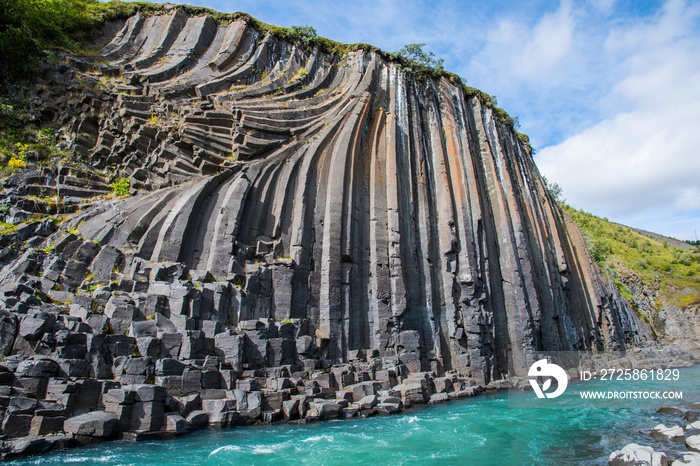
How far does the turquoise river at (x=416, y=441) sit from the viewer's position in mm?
8930

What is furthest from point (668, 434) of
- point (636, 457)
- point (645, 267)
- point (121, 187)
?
point (645, 267)

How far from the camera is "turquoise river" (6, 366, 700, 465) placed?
8930 millimetres

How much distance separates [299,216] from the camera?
18.7 metres

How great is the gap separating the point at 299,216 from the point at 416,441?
36.0ft

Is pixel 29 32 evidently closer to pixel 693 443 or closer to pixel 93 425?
pixel 93 425

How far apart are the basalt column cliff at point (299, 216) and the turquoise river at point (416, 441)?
3214 mm

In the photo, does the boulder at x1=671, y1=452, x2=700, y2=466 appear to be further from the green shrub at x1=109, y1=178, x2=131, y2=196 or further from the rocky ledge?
the green shrub at x1=109, y1=178, x2=131, y2=196

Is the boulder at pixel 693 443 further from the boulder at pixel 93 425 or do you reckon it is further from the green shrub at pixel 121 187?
the green shrub at pixel 121 187

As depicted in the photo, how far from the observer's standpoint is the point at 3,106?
66.0 feet

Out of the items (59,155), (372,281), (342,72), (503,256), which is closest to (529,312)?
(503,256)

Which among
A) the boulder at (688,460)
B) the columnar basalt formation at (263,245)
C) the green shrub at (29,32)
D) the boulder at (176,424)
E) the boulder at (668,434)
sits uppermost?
the green shrub at (29,32)

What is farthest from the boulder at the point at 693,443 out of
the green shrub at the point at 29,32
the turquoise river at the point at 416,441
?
the green shrub at the point at 29,32

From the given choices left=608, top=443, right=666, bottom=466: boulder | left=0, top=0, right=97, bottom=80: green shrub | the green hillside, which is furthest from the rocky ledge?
the green hillside

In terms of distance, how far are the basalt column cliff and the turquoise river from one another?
3.21m
